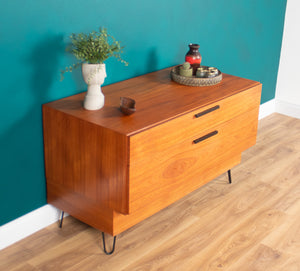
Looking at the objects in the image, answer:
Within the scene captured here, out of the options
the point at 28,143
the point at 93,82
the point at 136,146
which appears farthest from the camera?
the point at 28,143

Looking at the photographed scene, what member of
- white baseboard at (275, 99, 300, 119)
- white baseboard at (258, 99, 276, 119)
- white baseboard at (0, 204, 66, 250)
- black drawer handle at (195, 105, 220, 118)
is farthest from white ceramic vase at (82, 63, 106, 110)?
white baseboard at (275, 99, 300, 119)

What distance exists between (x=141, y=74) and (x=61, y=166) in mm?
823

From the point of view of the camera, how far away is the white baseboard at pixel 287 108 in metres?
3.97

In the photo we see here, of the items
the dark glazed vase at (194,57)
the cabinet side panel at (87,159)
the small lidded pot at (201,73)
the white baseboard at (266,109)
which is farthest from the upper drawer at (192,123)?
the white baseboard at (266,109)

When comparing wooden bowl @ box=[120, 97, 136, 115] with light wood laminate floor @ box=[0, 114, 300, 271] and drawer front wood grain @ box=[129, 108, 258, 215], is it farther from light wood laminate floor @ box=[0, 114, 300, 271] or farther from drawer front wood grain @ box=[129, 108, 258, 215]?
light wood laminate floor @ box=[0, 114, 300, 271]

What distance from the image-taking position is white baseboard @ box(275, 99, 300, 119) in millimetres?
3971

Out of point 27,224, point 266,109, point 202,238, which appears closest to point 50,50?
point 27,224

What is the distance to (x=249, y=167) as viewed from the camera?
3.08 metres

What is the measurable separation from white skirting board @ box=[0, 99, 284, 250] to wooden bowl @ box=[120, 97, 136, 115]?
71 cm

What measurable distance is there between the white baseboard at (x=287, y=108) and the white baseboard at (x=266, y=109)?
4 cm

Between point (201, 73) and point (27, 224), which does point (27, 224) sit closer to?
point (27, 224)

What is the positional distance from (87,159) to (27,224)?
52cm

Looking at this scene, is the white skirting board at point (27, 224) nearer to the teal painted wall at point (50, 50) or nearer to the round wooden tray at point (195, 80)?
the teal painted wall at point (50, 50)

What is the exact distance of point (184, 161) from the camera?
7.41 feet
